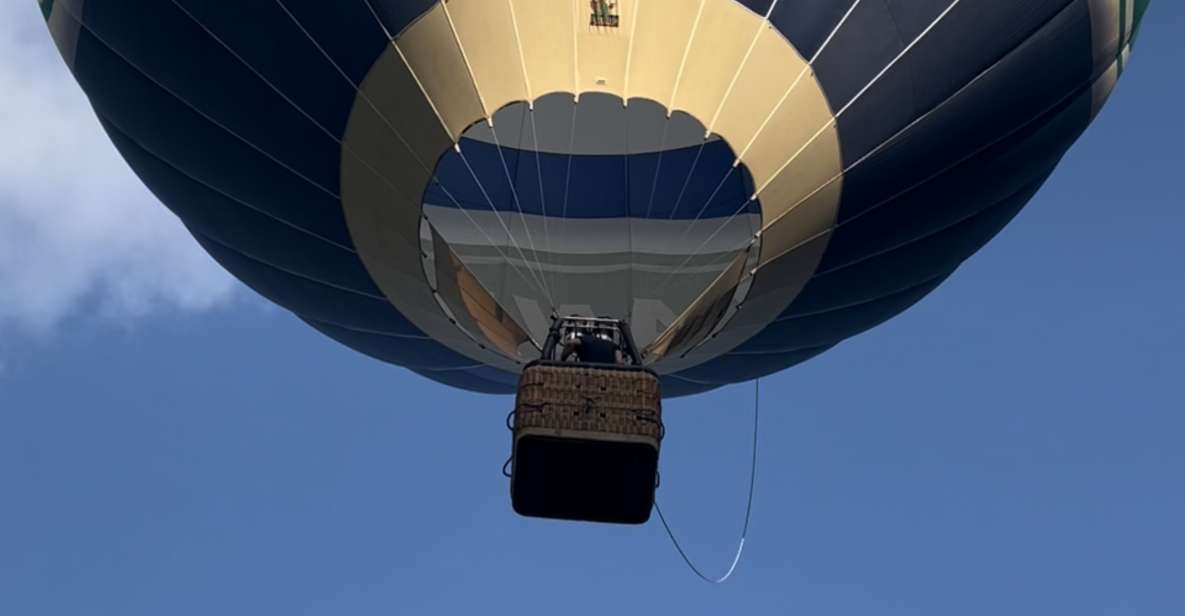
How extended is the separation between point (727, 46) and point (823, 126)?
0.67 m

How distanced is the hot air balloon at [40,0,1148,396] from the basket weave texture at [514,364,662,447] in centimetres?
141

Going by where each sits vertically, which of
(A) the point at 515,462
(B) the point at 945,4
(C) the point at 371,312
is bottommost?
(A) the point at 515,462

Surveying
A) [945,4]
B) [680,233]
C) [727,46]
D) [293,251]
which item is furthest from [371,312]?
[945,4]

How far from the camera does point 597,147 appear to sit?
1312 cm

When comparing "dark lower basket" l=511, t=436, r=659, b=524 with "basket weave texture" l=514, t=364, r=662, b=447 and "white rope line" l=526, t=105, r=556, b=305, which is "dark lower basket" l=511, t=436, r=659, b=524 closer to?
"basket weave texture" l=514, t=364, r=662, b=447

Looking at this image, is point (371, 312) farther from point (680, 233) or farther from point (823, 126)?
point (823, 126)

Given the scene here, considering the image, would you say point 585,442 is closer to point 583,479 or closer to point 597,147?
point 583,479

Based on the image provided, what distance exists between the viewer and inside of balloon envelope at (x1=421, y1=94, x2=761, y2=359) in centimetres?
1225

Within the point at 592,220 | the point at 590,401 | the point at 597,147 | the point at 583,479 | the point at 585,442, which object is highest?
the point at 597,147

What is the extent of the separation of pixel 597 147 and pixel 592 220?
18.3 inches

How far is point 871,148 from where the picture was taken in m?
11.4

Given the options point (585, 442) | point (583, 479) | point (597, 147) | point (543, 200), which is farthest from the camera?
point (543, 200)

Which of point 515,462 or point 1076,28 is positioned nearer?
point 515,462

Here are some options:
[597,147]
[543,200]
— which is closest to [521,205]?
[543,200]
